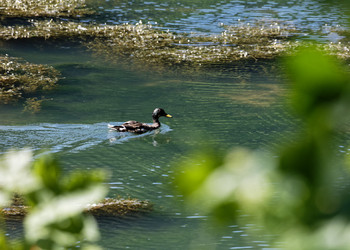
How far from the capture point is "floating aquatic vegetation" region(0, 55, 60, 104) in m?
13.4

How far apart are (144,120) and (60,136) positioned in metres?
2.28

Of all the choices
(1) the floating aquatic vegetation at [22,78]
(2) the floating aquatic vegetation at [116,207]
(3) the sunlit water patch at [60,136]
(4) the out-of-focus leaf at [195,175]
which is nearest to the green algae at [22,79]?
(1) the floating aquatic vegetation at [22,78]

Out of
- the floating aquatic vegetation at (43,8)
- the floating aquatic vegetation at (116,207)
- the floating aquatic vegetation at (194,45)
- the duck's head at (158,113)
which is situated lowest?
the floating aquatic vegetation at (116,207)

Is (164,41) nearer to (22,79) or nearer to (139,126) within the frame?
(22,79)

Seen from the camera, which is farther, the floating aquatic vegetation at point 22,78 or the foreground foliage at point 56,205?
the floating aquatic vegetation at point 22,78

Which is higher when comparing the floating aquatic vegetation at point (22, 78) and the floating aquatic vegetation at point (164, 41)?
the floating aquatic vegetation at point (164, 41)

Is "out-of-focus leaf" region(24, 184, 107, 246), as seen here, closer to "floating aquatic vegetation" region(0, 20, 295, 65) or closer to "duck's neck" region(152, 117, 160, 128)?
"duck's neck" region(152, 117, 160, 128)

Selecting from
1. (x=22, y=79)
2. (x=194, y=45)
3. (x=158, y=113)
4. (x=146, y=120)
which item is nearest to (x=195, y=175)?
(x=158, y=113)

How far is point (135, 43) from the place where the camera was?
18.2 m

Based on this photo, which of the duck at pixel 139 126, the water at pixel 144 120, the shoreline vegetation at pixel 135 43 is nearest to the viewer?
the water at pixel 144 120

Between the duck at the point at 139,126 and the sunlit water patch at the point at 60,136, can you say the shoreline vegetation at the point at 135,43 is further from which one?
the duck at the point at 139,126

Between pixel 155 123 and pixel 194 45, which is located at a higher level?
pixel 194 45

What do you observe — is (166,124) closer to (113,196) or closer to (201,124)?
(201,124)

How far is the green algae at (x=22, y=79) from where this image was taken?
523 inches
